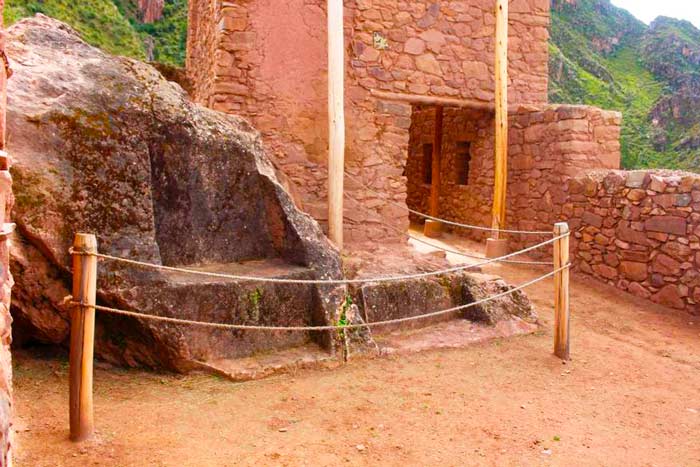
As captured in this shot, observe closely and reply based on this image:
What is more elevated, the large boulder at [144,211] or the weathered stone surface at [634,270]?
the large boulder at [144,211]

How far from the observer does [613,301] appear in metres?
6.95

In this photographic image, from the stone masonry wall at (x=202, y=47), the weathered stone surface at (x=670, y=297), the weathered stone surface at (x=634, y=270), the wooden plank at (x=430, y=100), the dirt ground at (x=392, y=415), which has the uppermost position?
the stone masonry wall at (x=202, y=47)

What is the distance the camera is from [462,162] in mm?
10688

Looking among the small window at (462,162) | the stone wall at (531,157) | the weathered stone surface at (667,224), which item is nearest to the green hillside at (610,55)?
the small window at (462,162)

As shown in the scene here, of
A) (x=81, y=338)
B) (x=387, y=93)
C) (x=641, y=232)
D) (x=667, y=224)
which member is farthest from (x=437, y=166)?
(x=81, y=338)

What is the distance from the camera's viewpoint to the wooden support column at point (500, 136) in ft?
26.8

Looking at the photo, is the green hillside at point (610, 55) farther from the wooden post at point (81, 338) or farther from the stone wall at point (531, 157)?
the wooden post at point (81, 338)

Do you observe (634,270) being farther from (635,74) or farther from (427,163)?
(635,74)

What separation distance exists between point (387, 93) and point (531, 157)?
2421 mm

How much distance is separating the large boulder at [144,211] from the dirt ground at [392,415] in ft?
1.21

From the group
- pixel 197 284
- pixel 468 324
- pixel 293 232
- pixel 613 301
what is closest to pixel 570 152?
pixel 613 301

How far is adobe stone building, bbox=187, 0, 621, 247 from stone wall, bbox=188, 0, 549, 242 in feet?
0.04

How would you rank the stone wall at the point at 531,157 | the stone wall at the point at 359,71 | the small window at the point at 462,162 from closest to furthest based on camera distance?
the stone wall at the point at 359,71 → the stone wall at the point at 531,157 → the small window at the point at 462,162

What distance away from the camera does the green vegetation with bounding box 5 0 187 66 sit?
16.9 m
